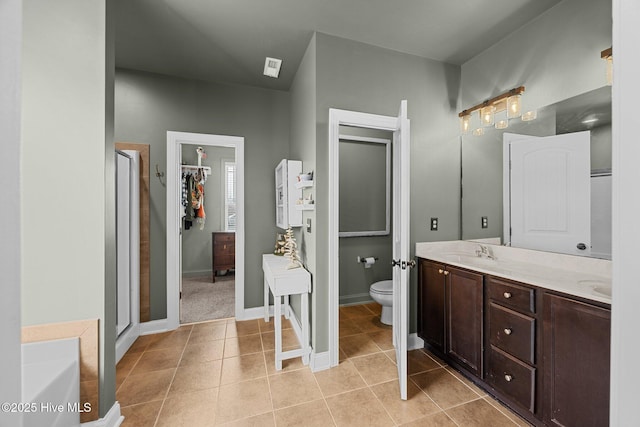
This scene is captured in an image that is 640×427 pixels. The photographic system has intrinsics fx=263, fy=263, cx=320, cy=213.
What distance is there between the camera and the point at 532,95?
6.75ft

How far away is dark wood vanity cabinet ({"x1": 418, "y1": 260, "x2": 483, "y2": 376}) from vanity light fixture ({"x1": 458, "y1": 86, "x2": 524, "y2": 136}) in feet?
4.32

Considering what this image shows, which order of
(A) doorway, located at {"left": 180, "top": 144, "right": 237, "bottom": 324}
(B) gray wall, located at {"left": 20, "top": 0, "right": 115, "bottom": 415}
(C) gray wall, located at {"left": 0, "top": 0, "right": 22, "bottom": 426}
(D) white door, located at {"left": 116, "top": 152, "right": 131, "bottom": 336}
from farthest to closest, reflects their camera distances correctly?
(A) doorway, located at {"left": 180, "top": 144, "right": 237, "bottom": 324}, (D) white door, located at {"left": 116, "top": 152, "right": 131, "bottom": 336}, (B) gray wall, located at {"left": 20, "top": 0, "right": 115, "bottom": 415}, (C) gray wall, located at {"left": 0, "top": 0, "right": 22, "bottom": 426}

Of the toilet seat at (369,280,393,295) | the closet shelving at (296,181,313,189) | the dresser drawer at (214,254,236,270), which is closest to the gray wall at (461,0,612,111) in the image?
the closet shelving at (296,181,313,189)

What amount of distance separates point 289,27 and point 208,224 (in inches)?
154

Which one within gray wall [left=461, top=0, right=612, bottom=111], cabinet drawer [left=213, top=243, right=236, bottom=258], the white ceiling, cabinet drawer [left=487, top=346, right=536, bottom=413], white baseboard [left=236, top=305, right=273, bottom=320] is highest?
the white ceiling

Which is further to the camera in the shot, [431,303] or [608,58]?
[431,303]

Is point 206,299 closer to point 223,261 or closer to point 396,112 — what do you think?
point 223,261

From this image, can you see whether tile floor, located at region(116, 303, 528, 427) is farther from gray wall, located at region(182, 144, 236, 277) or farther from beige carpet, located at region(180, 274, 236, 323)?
gray wall, located at region(182, 144, 236, 277)

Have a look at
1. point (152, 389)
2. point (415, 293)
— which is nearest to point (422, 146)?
point (415, 293)

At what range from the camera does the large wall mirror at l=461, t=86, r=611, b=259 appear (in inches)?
63.2

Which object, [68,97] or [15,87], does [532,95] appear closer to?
[15,87]

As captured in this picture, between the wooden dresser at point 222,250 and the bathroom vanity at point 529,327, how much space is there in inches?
138

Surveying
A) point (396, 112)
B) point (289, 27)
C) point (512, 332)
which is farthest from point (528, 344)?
point (289, 27)

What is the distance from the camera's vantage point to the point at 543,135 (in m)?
1.96
